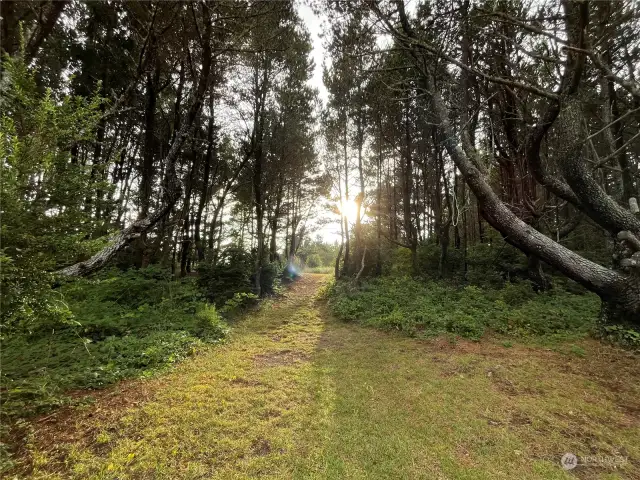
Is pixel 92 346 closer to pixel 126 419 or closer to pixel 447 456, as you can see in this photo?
pixel 126 419

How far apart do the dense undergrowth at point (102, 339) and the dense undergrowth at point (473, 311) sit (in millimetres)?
4228

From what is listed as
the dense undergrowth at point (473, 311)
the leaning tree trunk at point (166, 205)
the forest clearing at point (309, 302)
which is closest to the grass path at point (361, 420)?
the forest clearing at point (309, 302)

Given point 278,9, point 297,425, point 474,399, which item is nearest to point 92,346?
point 297,425

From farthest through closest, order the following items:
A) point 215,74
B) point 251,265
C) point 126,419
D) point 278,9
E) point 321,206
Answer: point 321,206, point 251,265, point 215,74, point 278,9, point 126,419

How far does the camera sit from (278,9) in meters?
6.38

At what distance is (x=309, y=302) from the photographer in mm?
10883

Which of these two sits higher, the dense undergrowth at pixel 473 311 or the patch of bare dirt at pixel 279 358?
the dense undergrowth at pixel 473 311

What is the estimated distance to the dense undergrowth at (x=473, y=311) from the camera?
5336 mm

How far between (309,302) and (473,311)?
6.24 meters

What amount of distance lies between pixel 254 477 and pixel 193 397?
1631 mm
